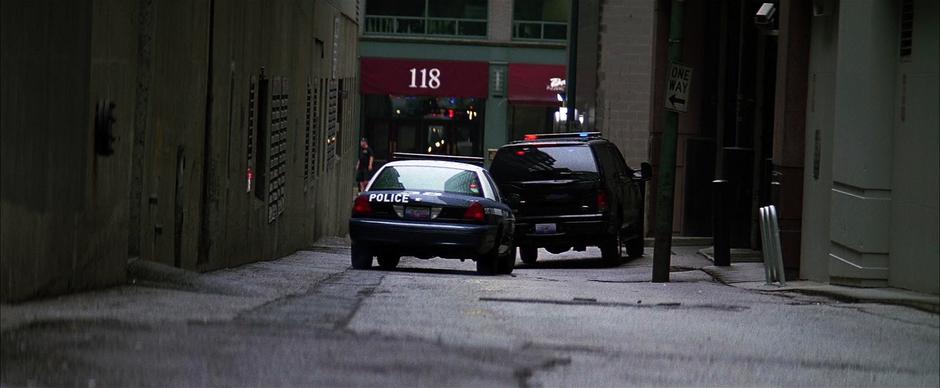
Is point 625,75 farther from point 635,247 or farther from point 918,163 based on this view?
point 918,163

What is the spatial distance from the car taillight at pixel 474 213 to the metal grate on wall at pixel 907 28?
545cm


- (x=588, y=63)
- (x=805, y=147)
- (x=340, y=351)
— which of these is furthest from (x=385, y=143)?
(x=340, y=351)

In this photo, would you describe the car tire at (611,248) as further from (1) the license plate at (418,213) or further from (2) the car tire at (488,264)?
(1) the license plate at (418,213)

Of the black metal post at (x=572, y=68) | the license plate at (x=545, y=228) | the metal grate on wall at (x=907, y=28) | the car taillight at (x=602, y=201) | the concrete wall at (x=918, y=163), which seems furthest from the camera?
the black metal post at (x=572, y=68)

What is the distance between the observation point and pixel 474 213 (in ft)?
55.5

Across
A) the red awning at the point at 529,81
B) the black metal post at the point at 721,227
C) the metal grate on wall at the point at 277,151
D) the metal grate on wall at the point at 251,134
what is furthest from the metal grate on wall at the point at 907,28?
the red awning at the point at 529,81

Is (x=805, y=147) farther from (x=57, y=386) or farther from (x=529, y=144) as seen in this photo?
(x=57, y=386)

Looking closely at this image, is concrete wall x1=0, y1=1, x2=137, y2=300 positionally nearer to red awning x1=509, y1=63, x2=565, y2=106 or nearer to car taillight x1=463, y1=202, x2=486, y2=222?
car taillight x1=463, y1=202, x2=486, y2=222

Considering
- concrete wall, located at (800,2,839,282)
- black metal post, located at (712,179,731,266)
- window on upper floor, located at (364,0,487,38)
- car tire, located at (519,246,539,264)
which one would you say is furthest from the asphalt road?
window on upper floor, located at (364,0,487,38)

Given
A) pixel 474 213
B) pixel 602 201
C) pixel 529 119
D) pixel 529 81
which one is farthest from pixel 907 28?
pixel 529 119

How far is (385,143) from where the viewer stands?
5181cm

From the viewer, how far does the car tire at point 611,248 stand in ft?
70.1

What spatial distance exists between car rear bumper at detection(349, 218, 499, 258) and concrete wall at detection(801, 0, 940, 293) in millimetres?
3969

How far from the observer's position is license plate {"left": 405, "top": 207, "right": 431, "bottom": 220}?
16844 mm
